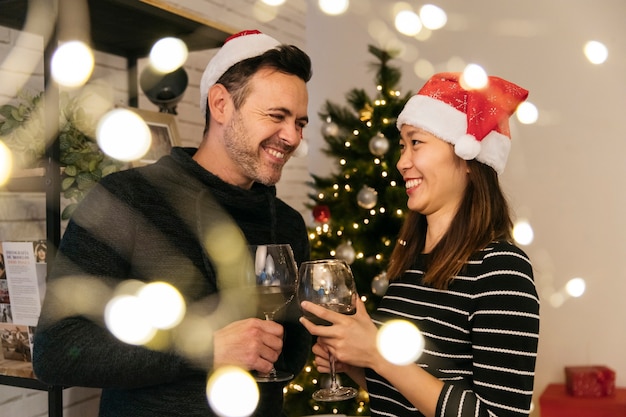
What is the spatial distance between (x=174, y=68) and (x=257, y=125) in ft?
2.75

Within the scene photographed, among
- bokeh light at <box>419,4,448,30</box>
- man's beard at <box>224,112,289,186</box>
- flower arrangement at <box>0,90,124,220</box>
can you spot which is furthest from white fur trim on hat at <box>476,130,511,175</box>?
bokeh light at <box>419,4,448,30</box>

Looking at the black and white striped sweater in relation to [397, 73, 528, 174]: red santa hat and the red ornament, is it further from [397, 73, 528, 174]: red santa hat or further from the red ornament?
the red ornament

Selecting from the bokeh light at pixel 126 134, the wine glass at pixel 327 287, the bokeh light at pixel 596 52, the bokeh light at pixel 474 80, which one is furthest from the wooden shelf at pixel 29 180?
the bokeh light at pixel 596 52

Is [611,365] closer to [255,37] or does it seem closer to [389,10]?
[389,10]

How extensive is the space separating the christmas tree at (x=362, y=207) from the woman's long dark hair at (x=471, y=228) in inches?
50.3

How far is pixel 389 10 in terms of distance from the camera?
3.62m

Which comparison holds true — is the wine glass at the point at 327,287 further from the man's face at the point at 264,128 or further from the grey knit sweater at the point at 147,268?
the man's face at the point at 264,128

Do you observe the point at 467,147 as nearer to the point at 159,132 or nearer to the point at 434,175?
the point at 434,175

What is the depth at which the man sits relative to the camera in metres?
Answer: 1.24

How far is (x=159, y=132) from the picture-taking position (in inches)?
85.3

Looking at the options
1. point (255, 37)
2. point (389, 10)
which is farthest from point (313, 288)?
point (389, 10)

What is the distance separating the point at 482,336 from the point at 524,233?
2.15 metres

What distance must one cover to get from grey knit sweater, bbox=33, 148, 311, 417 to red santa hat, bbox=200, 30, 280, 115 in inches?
8.6

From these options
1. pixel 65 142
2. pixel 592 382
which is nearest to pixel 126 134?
pixel 65 142
